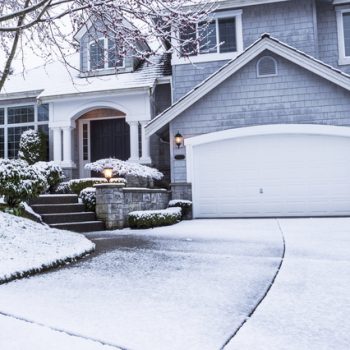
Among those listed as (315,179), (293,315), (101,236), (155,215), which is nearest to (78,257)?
(101,236)

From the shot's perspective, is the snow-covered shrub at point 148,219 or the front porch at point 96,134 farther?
the front porch at point 96,134

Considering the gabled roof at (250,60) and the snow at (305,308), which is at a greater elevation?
the gabled roof at (250,60)

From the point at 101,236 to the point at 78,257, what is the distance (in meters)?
2.35

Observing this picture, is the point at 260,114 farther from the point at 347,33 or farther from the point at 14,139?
the point at 14,139

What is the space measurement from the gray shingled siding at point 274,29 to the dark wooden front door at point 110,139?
2908 mm

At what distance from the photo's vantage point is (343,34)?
13133 mm

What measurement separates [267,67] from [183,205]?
495cm

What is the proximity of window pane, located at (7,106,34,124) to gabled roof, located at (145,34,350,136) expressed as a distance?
713 cm

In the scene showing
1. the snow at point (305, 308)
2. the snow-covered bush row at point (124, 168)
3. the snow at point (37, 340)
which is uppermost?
the snow-covered bush row at point (124, 168)

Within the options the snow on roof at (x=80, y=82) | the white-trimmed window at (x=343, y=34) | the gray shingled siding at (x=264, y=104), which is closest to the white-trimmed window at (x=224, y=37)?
the snow on roof at (x=80, y=82)

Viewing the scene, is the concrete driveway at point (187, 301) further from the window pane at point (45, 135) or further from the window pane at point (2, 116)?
the window pane at point (2, 116)

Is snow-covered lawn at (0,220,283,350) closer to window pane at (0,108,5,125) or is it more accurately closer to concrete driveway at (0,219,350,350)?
concrete driveway at (0,219,350,350)

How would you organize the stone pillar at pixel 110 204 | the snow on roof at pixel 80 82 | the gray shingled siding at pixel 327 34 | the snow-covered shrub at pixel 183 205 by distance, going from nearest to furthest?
1. the stone pillar at pixel 110 204
2. the snow-covered shrub at pixel 183 205
3. the gray shingled siding at pixel 327 34
4. the snow on roof at pixel 80 82

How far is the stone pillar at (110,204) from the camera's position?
8867 mm
